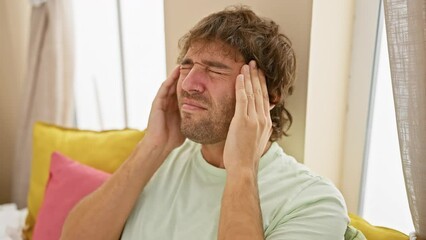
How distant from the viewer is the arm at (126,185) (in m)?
1.21

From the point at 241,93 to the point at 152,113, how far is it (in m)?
0.40

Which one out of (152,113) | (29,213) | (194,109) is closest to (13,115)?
(29,213)

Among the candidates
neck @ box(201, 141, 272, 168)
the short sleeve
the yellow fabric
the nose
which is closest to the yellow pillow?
neck @ box(201, 141, 272, 168)

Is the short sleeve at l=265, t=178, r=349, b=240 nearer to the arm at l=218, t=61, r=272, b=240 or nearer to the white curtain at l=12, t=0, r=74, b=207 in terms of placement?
the arm at l=218, t=61, r=272, b=240

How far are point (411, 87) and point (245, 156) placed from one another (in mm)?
399

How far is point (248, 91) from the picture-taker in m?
1.06

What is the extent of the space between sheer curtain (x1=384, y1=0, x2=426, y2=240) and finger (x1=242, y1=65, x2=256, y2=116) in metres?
0.33

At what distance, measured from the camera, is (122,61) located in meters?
2.12

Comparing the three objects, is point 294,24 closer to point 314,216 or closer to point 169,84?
point 169,84

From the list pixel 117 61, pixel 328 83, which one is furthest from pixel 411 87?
pixel 117 61

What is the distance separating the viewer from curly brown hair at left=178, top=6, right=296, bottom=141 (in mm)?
1137

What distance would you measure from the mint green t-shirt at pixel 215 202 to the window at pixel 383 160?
0.39 meters

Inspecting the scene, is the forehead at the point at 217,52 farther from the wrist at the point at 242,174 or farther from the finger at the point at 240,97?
the wrist at the point at 242,174

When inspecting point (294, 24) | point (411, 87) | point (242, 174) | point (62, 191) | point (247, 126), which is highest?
point (294, 24)
